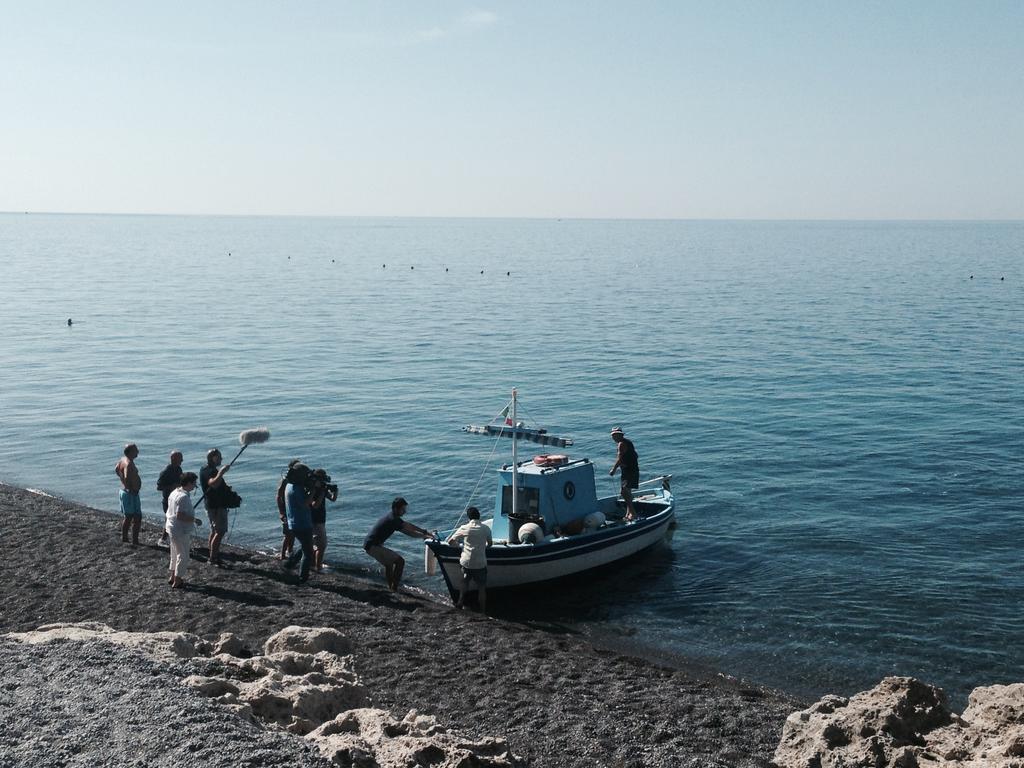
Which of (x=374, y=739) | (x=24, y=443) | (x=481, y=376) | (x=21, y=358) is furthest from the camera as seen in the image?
(x=21, y=358)

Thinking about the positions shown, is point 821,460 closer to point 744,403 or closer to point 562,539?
point 744,403

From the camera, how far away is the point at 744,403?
134ft

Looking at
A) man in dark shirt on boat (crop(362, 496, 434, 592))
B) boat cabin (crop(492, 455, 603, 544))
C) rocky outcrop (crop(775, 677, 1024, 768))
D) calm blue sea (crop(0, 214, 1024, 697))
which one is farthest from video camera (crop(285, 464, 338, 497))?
rocky outcrop (crop(775, 677, 1024, 768))

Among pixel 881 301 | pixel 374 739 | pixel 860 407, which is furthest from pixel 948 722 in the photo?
pixel 881 301

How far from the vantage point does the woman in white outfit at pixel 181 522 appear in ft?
57.7

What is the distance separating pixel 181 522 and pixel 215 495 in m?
1.77

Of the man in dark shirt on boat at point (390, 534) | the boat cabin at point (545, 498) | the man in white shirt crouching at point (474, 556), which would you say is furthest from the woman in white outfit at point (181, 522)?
the boat cabin at point (545, 498)

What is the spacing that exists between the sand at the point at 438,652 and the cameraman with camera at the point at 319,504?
0.55 m

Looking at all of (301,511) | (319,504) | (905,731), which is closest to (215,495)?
(301,511)

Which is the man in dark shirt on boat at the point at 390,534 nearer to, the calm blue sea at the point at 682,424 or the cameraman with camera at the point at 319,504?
the cameraman with camera at the point at 319,504

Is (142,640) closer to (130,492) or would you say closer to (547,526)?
(130,492)

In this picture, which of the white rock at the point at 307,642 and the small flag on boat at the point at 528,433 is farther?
the small flag on boat at the point at 528,433

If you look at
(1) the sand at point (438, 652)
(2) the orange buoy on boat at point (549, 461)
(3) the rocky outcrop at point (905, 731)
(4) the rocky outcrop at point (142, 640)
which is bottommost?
(1) the sand at point (438, 652)

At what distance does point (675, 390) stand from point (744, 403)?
4.01 meters
